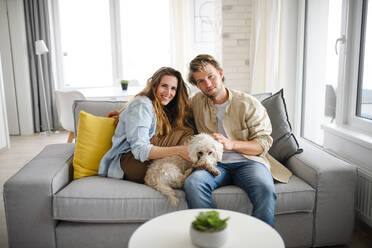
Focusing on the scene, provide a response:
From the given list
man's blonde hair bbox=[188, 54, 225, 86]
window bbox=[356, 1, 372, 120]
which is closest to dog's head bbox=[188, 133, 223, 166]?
man's blonde hair bbox=[188, 54, 225, 86]

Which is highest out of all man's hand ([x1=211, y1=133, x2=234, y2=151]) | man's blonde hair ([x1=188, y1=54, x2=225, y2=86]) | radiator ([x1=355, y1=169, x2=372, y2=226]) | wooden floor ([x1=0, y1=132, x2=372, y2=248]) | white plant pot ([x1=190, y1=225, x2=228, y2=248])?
man's blonde hair ([x1=188, y1=54, x2=225, y2=86])

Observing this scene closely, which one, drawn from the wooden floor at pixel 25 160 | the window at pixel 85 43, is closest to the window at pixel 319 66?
the wooden floor at pixel 25 160

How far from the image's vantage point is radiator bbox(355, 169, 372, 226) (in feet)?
6.63

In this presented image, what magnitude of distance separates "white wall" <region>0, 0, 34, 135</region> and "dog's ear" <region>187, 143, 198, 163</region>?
415 cm

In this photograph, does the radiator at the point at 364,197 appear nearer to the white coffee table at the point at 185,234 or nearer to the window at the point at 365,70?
the window at the point at 365,70

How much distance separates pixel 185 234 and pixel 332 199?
3.33 ft

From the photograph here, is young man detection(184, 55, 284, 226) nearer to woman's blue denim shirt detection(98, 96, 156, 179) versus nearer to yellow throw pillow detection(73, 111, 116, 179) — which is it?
woman's blue denim shirt detection(98, 96, 156, 179)

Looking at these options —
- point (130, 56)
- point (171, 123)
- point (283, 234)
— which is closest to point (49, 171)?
point (171, 123)

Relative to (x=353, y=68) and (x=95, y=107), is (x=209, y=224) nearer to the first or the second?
(x=95, y=107)

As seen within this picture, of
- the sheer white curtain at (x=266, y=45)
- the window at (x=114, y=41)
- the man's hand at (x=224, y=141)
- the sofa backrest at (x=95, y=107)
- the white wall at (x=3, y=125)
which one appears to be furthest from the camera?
the window at (x=114, y=41)

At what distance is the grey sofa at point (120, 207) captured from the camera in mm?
1791

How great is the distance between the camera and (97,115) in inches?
91.7

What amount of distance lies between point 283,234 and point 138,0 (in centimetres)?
467

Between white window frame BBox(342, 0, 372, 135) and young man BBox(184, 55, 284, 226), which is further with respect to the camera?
white window frame BBox(342, 0, 372, 135)
